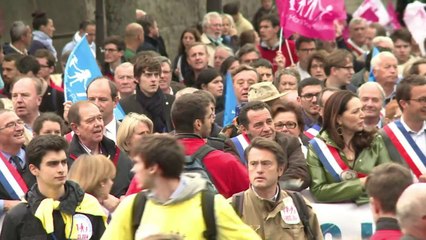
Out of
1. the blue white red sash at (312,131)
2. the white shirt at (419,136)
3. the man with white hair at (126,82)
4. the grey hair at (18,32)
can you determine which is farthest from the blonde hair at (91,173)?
the grey hair at (18,32)

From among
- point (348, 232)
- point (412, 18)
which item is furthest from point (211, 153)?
point (412, 18)

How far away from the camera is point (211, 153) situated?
398 inches

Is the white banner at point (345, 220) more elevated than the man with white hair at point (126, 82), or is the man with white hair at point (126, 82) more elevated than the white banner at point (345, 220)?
the man with white hair at point (126, 82)

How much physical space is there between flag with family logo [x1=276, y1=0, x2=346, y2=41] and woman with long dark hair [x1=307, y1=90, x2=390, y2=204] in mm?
6997

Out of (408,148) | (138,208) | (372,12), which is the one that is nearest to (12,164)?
(408,148)

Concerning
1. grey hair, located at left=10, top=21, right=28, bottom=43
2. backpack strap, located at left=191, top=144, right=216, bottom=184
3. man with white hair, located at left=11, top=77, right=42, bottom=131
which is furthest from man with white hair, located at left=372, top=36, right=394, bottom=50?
backpack strap, located at left=191, top=144, right=216, bottom=184

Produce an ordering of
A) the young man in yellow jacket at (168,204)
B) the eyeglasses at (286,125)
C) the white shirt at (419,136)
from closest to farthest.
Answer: the young man in yellow jacket at (168,204), the white shirt at (419,136), the eyeglasses at (286,125)

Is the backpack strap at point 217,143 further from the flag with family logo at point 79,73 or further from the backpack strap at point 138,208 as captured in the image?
the flag with family logo at point 79,73

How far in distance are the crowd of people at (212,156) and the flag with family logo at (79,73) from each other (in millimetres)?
415

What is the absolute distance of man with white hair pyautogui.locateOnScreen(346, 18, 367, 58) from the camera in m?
23.0

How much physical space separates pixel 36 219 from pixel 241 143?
238 centimetres

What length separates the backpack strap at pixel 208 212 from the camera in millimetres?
7883

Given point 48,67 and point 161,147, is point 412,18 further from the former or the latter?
point 161,147

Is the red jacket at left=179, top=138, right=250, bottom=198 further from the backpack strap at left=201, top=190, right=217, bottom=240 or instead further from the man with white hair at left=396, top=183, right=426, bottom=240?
the man with white hair at left=396, top=183, right=426, bottom=240
